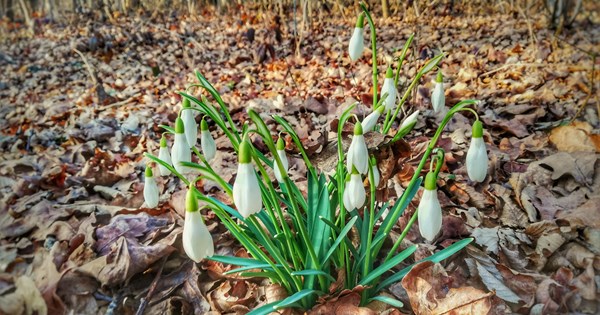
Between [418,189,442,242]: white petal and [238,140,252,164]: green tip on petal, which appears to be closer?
[238,140,252,164]: green tip on petal

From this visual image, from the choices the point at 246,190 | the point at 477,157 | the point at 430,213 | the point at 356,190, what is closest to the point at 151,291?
the point at 246,190

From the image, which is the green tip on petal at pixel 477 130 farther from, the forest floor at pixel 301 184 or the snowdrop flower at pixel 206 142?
the snowdrop flower at pixel 206 142

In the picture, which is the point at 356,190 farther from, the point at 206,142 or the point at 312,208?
the point at 206,142

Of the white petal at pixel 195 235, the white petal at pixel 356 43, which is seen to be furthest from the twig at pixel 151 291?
the white petal at pixel 356 43

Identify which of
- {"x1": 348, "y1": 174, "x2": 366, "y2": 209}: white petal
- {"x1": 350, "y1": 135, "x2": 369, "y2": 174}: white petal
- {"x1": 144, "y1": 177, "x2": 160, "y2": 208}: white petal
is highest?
{"x1": 350, "y1": 135, "x2": 369, "y2": 174}: white petal

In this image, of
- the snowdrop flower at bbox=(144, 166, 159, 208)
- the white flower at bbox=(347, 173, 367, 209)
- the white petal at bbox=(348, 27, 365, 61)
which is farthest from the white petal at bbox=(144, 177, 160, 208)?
the white petal at bbox=(348, 27, 365, 61)

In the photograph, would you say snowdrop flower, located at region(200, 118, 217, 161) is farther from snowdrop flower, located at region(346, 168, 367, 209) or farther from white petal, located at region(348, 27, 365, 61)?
white petal, located at region(348, 27, 365, 61)
